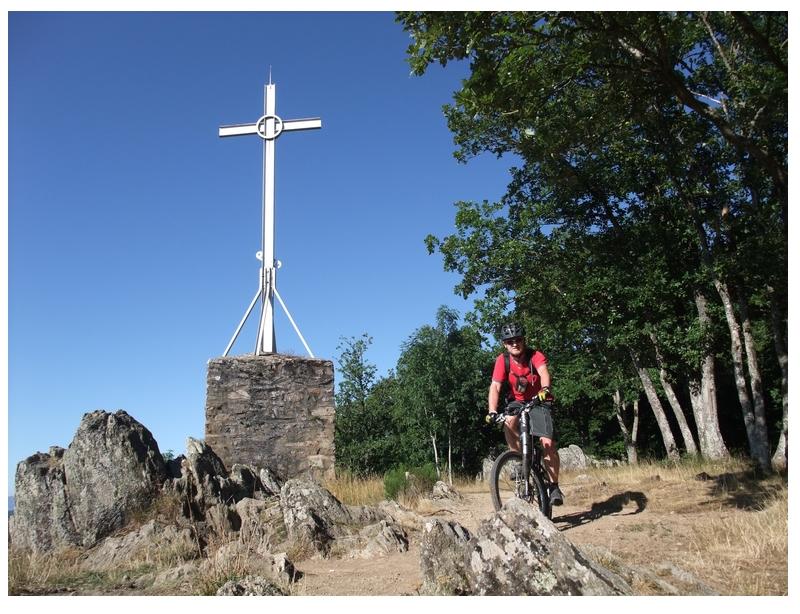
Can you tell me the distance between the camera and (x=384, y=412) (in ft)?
86.2

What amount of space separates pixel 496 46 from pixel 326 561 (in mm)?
5124

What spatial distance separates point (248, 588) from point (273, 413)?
686cm

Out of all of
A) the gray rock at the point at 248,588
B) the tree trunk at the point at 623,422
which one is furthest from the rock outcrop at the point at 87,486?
the tree trunk at the point at 623,422

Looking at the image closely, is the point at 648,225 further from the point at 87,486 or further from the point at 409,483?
the point at 87,486

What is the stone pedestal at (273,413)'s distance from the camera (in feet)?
34.2

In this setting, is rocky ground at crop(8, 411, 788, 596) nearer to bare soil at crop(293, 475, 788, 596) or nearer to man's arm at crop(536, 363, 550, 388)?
bare soil at crop(293, 475, 788, 596)

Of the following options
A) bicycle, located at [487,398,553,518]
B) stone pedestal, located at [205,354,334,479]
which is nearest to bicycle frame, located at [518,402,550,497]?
bicycle, located at [487,398,553,518]

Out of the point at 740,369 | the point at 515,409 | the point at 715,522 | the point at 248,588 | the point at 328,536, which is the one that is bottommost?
the point at 328,536

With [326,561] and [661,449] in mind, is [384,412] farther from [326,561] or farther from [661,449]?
[326,561]

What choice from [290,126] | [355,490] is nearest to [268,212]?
[290,126]

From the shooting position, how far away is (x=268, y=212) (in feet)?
39.5

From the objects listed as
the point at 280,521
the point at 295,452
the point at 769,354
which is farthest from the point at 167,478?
the point at 769,354

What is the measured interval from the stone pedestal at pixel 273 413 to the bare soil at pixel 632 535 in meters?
2.94

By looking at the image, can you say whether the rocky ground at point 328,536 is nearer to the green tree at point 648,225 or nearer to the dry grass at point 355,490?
the dry grass at point 355,490
